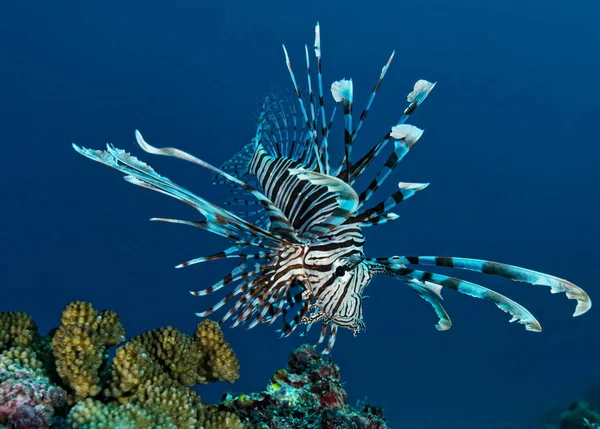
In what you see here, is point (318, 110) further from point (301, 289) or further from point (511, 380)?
point (511, 380)

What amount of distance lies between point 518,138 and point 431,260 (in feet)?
226

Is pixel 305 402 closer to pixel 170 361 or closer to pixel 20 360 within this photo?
pixel 170 361

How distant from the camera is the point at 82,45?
53.9 metres

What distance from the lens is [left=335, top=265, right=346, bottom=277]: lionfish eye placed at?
9.17ft

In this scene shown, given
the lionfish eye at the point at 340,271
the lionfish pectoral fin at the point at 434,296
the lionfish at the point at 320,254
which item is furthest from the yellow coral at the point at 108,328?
the lionfish pectoral fin at the point at 434,296

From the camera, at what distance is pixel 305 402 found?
328cm

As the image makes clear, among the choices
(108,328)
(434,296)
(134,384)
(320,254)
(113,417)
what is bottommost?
(113,417)

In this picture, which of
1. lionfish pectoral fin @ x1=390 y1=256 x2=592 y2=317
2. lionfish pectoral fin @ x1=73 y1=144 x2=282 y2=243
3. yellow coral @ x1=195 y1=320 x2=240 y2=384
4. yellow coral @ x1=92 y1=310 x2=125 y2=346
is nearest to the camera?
lionfish pectoral fin @ x1=390 y1=256 x2=592 y2=317

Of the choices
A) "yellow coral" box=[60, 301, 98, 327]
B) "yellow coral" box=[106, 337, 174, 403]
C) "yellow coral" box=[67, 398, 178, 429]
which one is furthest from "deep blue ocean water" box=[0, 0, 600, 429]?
"yellow coral" box=[67, 398, 178, 429]

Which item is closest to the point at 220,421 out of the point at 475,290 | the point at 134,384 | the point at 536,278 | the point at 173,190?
the point at 134,384

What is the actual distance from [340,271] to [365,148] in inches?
1919

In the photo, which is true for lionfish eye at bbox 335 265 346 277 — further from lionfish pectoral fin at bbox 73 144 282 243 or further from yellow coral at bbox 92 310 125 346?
yellow coral at bbox 92 310 125 346

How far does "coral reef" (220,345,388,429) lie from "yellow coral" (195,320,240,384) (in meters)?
0.19

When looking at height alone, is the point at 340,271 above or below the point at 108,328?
above
